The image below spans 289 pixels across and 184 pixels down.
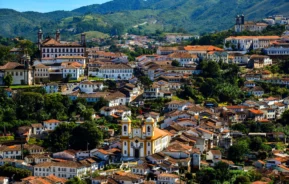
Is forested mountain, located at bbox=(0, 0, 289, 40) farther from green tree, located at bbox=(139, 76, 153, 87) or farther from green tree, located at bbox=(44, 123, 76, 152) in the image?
green tree, located at bbox=(44, 123, 76, 152)

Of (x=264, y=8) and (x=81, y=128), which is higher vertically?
(x=264, y=8)

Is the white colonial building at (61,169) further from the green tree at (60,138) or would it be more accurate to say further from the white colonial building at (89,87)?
the white colonial building at (89,87)

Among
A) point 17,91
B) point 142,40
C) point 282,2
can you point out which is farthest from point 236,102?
point 282,2

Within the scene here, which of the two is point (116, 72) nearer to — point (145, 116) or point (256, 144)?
point (145, 116)

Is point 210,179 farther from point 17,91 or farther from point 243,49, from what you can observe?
point 243,49

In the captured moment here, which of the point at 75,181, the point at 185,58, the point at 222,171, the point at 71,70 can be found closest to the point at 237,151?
the point at 222,171

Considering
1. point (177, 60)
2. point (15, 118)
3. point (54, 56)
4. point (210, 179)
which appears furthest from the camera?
point (177, 60)

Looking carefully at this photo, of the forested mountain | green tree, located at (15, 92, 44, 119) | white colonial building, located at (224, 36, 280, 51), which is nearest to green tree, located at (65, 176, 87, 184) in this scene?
green tree, located at (15, 92, 44, 119)

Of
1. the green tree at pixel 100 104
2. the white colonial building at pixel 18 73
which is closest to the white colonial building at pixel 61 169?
the green tree at pixel 100 104
